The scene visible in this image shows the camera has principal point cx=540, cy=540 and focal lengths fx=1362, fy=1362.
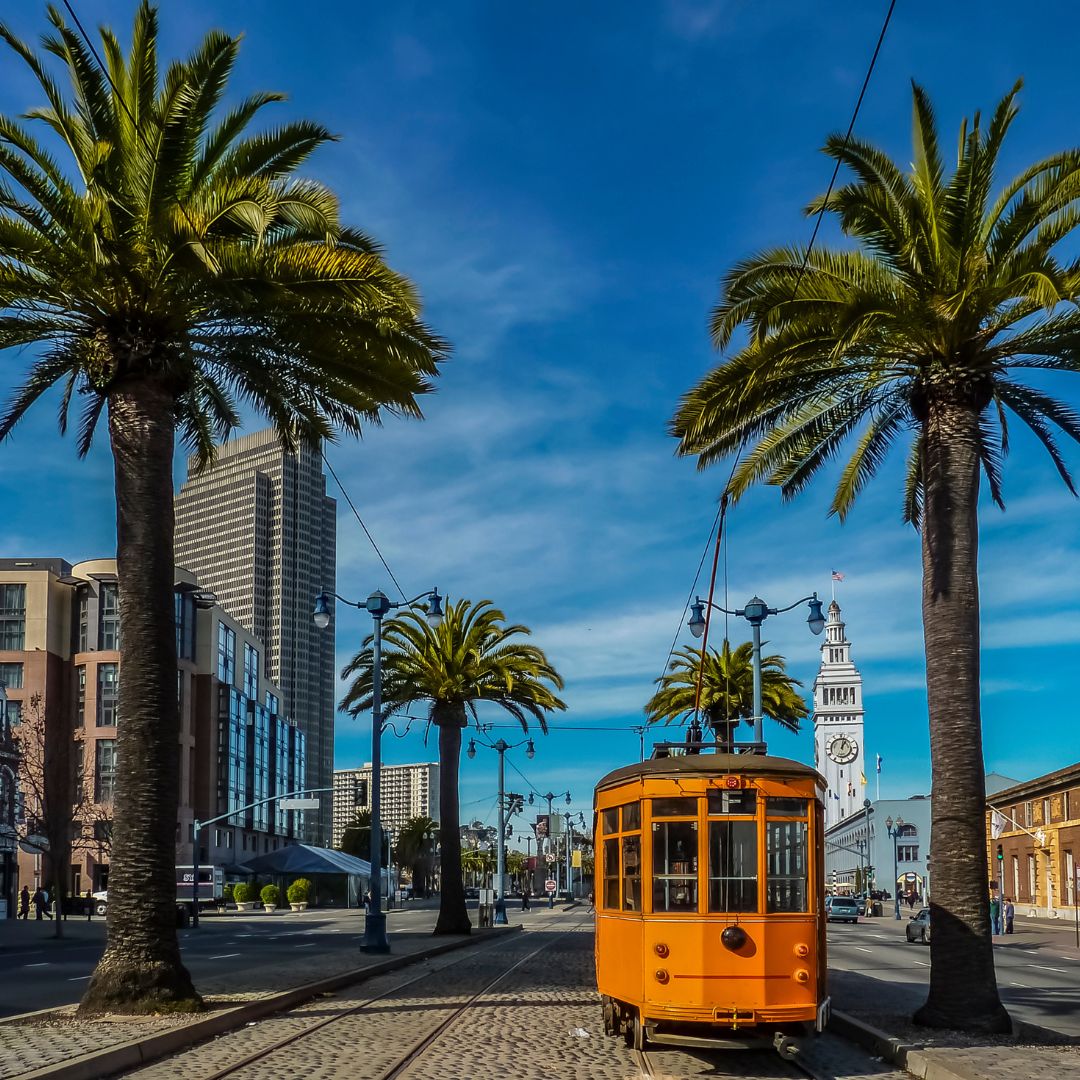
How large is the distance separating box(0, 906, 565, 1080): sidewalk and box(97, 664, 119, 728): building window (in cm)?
7160

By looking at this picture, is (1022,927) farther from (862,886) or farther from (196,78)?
(862,886)

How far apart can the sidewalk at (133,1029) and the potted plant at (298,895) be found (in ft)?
217

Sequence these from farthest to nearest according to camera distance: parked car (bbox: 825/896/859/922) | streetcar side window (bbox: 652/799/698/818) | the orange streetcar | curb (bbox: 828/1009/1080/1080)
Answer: parked car (bbox: 825/896/859/922) < streetcar side window (bbox: 652/799/698/818) < the orange streetcar < curb (bbox: 828/1009/1080/1080)

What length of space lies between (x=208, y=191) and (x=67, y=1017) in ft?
32.7

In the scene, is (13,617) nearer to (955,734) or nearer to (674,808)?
(955,734)

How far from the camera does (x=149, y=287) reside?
54.0 feet

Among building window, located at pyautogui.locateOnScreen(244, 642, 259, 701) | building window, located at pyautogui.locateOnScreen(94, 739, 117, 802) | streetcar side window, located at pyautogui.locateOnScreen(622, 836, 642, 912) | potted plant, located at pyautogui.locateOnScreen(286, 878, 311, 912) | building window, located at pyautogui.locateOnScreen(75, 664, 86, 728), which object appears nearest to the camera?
streetcar side window, located at pyautogui.locateOnScreen(622, 836, 642, 912)

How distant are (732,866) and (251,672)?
109 m

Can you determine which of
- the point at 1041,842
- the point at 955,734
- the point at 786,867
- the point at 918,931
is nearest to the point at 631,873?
the point at 786,867

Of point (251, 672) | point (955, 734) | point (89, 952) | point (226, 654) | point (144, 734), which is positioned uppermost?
point (226, 654)

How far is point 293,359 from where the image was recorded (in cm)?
1900

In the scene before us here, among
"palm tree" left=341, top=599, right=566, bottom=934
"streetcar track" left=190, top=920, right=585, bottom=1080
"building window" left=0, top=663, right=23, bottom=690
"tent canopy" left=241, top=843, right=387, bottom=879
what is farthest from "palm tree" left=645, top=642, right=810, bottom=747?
"building window" left=0, top=663, right=23, bottom=690

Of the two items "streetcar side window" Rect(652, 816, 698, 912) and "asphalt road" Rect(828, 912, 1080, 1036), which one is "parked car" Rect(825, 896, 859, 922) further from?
"streetcar side window" Rect(652, 816, 698, 912)

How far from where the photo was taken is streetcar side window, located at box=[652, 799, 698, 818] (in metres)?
12.6
